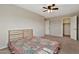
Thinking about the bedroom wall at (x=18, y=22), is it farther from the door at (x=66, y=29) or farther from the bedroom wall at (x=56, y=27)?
the door at (x=66, y=29)

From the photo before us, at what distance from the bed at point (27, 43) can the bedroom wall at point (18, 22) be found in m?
0.08

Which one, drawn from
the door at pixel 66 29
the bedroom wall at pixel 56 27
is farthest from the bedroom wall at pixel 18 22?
the door at pixel 66 29

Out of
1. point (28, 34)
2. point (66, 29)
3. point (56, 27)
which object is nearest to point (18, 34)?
point (28, 34)

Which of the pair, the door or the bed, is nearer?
the bed

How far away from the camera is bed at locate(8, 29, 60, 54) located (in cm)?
156

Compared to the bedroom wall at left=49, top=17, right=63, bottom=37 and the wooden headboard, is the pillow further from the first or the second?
the bedroom wall at left=49, top=17, right=63, bottom=37

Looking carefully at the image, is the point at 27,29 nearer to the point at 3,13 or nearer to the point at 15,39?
the point at 15,39

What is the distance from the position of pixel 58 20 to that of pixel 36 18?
15.5 inches

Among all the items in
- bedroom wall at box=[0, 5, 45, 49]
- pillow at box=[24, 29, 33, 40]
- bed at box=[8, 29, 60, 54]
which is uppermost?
bedroom wall at box=[0, 5, 45, 49]

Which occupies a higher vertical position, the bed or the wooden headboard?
the wooden headboard

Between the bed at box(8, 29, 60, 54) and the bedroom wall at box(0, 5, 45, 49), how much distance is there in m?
0.08

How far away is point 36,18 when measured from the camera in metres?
1.62

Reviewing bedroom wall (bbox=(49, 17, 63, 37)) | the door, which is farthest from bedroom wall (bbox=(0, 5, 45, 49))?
the door
